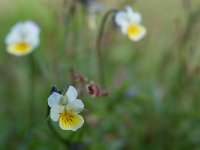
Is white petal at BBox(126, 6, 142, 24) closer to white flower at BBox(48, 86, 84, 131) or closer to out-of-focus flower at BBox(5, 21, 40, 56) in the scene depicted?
out-of-focus flower at BBox(5, 21, 40, 56)

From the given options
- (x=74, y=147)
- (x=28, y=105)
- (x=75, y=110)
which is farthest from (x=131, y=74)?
(x=75, y=110)

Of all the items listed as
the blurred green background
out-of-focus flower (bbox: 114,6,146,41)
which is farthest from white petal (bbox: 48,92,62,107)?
out-of-focus flower (bbox: 114,6,146,41)

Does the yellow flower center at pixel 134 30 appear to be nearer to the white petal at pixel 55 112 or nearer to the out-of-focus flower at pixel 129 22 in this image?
the out-of-focus flower at pixel 129 22

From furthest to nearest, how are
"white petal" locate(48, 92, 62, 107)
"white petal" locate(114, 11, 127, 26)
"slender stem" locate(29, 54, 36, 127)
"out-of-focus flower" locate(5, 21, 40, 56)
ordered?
1. "slender stem" locate(29, 54, 36, 127)
2. "out-of-focus flower" locate(5, 21, 40, 56)
3. "white petal" locate(114, 11, 127, 26)
4. "white petal" locate(48, 92, 62, 107)

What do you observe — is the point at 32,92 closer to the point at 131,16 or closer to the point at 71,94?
the point at 131,16

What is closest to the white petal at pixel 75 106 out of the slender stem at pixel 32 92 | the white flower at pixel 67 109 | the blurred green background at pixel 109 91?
the white flower at pixel 67 109

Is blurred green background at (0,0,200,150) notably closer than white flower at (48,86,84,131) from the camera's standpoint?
No

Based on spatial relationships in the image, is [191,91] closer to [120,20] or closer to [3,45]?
[120,20]
